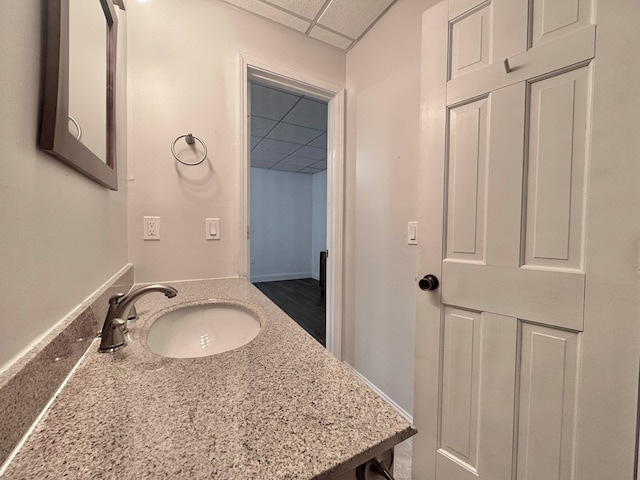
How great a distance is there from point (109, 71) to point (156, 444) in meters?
1.20

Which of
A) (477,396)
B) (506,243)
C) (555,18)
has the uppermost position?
(555,18)

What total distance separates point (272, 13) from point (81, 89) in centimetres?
133

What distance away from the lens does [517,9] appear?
812mm

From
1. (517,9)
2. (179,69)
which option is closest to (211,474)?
(517,9)

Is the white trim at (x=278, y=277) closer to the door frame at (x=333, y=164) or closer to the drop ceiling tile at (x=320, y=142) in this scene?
the drop ceiling tile at (x=320, y=142)

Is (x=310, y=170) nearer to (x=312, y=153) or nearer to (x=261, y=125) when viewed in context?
(x=312, y=153)

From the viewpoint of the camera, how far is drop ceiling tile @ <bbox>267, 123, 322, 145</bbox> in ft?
9.64

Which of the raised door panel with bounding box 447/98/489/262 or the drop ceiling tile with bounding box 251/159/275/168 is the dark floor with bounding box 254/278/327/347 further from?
the drop ceiling tile with bounding box 251/159/275/168

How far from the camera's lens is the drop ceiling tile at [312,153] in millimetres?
3717

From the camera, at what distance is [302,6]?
1.43 meters

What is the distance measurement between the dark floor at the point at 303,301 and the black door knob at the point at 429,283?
162 centimetres

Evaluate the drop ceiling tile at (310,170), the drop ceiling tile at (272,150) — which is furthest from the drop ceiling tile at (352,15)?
the drop ceiling tile at (310,170)

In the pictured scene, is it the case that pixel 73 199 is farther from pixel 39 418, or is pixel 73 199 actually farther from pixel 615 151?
pixel 615 151

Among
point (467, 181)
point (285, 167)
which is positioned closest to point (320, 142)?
point (285, 167)
